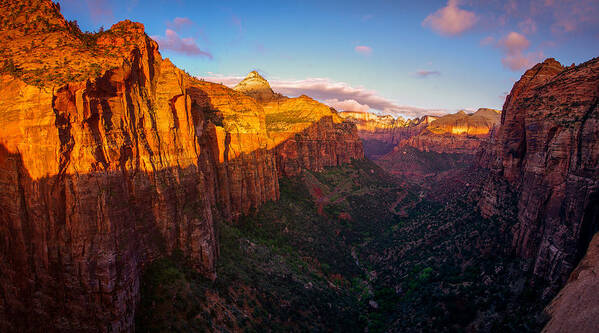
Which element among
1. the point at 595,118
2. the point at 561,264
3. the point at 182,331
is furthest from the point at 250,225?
the point at 595,118

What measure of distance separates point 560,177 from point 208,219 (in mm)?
35202

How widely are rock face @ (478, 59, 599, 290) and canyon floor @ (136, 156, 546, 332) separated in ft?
10.8

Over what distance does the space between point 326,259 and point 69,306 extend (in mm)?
40683

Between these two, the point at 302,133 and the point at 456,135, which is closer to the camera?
the point at 302,133

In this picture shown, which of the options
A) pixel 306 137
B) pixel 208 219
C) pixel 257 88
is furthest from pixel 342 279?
pixel 257 88

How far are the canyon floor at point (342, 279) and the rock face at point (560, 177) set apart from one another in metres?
3.30

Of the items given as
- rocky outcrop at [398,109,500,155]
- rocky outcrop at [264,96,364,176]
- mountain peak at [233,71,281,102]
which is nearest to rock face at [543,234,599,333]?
rocky outcrop at [264,96,364,176]

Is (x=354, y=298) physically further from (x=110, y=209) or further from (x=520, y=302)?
(x=110, y=209)

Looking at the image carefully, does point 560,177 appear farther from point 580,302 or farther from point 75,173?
point 75,173

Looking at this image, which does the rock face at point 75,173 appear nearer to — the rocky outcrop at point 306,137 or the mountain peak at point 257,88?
the rocky outcrop at point 306,137

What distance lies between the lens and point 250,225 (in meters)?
46.7

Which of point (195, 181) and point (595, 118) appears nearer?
point (595, 118)

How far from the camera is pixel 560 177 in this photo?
26938 millimetres

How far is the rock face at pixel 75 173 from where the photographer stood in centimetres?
1656
